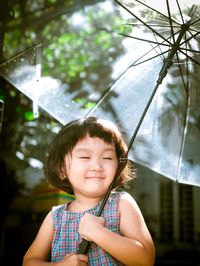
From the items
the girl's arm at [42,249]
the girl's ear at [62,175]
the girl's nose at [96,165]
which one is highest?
the girl's nose at [96,165]

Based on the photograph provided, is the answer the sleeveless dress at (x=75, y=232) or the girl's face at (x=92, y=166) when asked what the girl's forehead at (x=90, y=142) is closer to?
the girl's face at (x=92, y=166)

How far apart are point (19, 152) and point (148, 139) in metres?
2.06

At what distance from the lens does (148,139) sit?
6.94 ft

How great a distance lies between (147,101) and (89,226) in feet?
2.92

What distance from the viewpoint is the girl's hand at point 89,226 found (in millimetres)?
1399

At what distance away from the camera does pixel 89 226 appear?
141cm

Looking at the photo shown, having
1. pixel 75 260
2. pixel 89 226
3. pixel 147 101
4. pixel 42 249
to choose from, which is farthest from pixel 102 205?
pixel 147 101

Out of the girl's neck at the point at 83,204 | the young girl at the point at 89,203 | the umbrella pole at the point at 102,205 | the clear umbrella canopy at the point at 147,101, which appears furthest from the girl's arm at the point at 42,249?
the clear umbrella canopy at the point at 147,101

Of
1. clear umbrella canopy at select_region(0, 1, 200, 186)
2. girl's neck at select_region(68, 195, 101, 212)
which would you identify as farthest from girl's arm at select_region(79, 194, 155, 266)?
clear umbrella canopy at select_region(0, 1, 200, 186)

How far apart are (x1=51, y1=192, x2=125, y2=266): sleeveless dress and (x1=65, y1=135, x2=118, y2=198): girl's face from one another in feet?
0.24

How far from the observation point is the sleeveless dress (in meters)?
1.54

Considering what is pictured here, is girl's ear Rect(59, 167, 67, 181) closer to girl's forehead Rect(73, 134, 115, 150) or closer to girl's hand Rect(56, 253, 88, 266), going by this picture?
girl's forehead Rect(73, 134, 115, 150)

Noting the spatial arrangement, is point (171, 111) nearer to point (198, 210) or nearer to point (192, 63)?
point (192, 63)

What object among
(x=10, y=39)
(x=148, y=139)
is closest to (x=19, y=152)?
(x=10, y=39)
